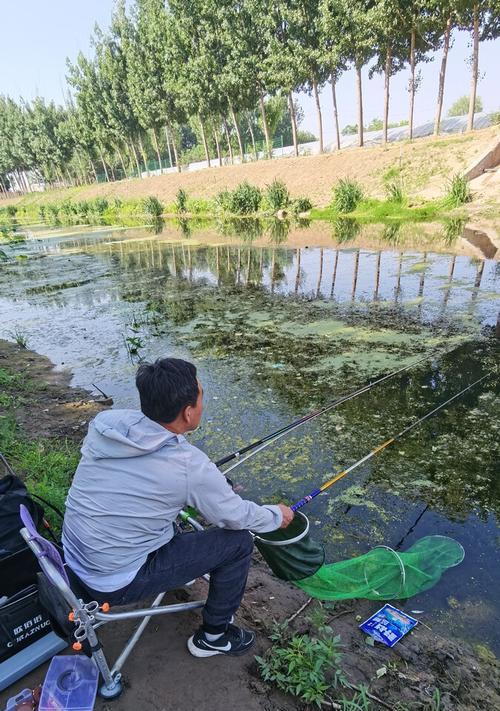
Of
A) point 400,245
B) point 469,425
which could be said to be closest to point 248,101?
point 400,245

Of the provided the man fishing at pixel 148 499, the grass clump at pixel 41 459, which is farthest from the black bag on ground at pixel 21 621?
the grass clump at pixel 41 459

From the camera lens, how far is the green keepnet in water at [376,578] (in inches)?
93.1

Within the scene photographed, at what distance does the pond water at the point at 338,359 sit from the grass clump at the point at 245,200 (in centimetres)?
1121

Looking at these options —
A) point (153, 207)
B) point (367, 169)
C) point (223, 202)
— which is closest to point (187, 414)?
point (367, 169)

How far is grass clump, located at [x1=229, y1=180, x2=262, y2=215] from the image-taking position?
A: 77.3ft

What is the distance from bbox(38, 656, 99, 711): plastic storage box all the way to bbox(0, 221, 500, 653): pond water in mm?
1550

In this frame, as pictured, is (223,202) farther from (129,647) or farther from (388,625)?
(129,647)

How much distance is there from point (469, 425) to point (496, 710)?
2553mm

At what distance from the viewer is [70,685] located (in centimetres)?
176

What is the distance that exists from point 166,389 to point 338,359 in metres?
4.28

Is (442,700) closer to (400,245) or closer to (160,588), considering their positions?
(160,588)

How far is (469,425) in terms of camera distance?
159 inches

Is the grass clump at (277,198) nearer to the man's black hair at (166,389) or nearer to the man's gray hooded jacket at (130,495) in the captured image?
the man's black hair at (166,389)

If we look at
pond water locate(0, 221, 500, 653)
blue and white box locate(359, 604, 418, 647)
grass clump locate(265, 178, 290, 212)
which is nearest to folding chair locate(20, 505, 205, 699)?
blue and white box locate(359, 604, 418, 647)
